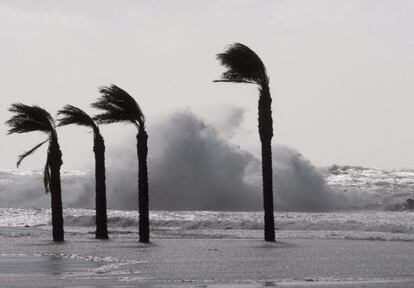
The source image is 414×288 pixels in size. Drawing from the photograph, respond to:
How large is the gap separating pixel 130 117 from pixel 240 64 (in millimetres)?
3276

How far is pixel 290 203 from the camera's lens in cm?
7556

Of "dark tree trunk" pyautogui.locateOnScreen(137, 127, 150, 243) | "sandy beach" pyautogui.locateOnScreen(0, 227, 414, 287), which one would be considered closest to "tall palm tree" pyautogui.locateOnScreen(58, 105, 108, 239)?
"dark tree trunk" pyautogui.locateOnScreen(137, 127, 150, 243)

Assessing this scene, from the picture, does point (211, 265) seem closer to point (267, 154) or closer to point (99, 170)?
point (267, 154)

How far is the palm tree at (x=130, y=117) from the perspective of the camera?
24.2m

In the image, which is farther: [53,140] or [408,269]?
[53,140]

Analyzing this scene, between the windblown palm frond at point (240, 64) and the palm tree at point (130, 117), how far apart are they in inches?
101

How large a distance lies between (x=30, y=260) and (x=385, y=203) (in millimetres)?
62433

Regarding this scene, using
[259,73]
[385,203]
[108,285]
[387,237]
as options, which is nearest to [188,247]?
[259,73]

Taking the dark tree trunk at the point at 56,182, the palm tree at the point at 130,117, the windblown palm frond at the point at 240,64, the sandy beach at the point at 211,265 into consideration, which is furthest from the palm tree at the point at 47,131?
the windblown palm frond at the point at 240,64

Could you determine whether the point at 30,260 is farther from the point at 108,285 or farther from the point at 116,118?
the point at 116,118

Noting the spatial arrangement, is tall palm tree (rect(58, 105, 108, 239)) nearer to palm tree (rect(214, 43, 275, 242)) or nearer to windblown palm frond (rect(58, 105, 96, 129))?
windblown palm frond (rect(58, 105, 96, 129))

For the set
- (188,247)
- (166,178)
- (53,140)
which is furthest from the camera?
Answer: (166,178)

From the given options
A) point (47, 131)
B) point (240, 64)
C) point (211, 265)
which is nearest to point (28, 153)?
point (47, 131)

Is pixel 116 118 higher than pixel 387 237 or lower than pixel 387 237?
higher
